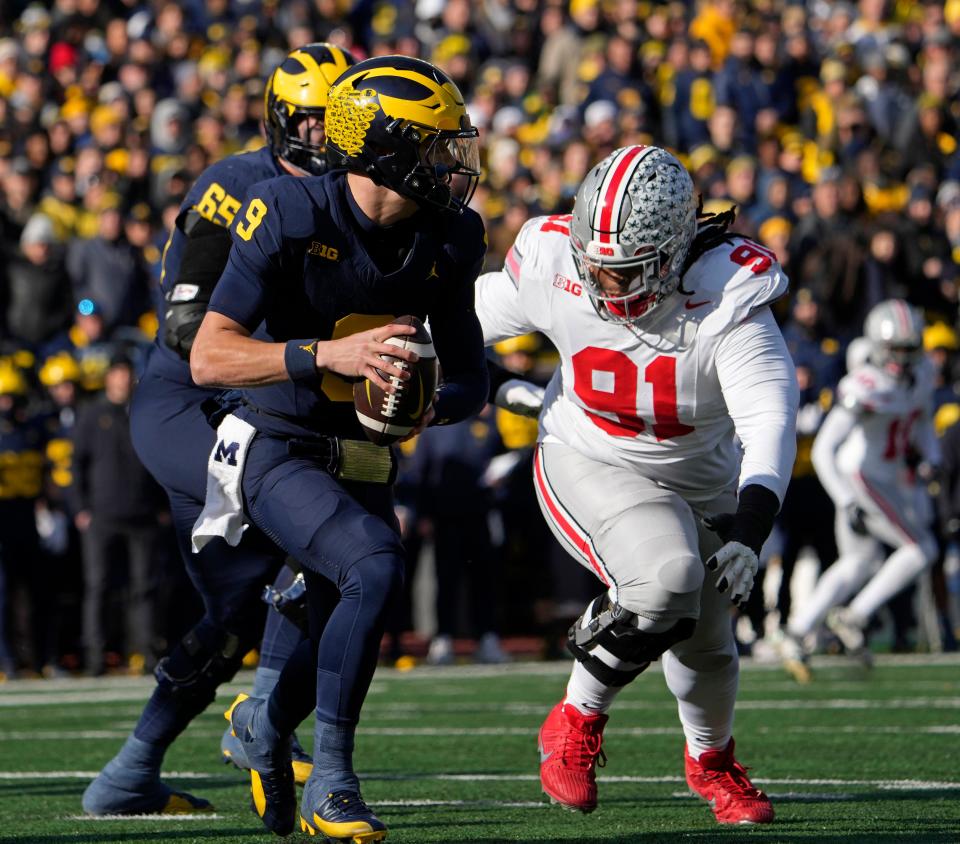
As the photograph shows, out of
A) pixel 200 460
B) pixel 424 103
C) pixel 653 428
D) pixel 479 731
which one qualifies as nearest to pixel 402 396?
pixel 424 103

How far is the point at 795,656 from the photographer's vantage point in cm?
1051

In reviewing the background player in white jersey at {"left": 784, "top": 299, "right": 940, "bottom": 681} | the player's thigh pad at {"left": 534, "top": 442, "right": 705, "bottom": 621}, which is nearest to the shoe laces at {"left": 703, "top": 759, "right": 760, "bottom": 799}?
the player's thigh pad at {"left": 534, "top": 442, "right": 705, "bottom": 621}

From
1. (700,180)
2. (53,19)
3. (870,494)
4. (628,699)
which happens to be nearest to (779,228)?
(700,180)

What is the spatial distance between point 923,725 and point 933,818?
9.62ft

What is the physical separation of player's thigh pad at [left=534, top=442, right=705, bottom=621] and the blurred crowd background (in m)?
6.87

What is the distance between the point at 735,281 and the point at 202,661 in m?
1.89

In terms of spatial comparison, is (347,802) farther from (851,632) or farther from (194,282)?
(851,632)

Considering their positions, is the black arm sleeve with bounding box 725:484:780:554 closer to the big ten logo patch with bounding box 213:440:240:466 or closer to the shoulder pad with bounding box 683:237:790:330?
the shoulder pad with bounding box 683:237:790:330

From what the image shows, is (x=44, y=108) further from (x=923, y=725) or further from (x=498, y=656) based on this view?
(x=923, y=725)

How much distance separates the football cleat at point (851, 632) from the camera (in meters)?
10.6

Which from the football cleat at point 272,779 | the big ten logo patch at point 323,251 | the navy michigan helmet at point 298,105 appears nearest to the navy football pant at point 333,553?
the football cleat at point 272,779

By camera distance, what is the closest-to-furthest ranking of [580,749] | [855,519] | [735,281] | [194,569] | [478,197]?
[735,281] → [580,749] → [194,569] → [855,519] → [478,197]

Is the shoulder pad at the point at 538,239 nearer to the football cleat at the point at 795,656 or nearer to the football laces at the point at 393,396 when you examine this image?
the football laces at the point at 393,396

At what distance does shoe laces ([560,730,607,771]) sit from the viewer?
Result: 17.2 ft
